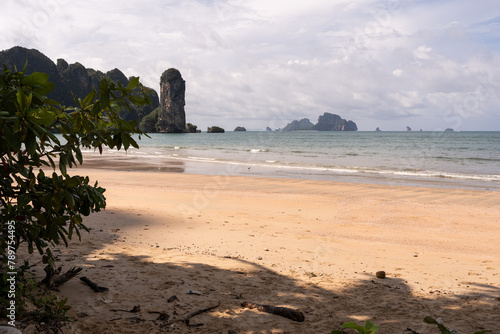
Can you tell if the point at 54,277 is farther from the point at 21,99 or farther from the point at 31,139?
the point at 21,99

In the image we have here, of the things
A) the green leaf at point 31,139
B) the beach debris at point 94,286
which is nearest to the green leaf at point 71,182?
the green leaf at point 31,139

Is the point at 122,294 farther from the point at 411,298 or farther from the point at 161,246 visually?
the point at 411,298

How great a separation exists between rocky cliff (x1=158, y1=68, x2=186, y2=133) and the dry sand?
389 feet

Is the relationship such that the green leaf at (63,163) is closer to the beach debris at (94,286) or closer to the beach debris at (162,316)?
the beach debris at (162,316)

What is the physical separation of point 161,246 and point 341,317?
10.7ft

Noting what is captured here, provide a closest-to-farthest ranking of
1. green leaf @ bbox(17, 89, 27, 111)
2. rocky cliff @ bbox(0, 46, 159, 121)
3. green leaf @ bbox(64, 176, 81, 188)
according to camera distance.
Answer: green leaf @ bbox(17, 89, 27, 111)
green leaf @ bbox(64, 176, 81, 188)
rocky cliff @ bbox(0, 46, 159, 121)

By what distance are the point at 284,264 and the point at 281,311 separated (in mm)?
1682

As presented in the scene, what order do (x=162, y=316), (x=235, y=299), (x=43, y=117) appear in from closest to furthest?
(x=43, y=117) < (x=162, y=316) < (x=235, y=299)

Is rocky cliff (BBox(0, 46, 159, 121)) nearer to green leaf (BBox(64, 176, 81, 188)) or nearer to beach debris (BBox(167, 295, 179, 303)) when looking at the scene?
beach debris (BBox(167, 295, 179, 303))

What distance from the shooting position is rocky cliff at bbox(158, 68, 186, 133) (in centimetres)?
12625

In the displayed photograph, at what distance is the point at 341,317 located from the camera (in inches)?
148

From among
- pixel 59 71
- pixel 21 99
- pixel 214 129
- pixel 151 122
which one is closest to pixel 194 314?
pixel 21 99

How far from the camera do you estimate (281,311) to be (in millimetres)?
3742

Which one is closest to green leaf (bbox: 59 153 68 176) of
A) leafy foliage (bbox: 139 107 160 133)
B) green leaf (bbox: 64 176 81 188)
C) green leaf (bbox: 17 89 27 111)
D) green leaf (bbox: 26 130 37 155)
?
green leaf (bbox: 64 176 81 188)
